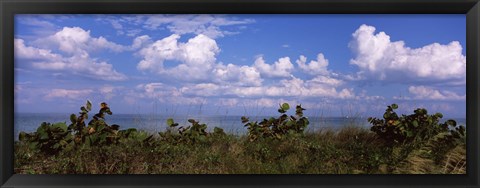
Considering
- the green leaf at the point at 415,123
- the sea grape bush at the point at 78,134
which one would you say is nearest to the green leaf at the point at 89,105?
the sea grape bush at the point at 78,134

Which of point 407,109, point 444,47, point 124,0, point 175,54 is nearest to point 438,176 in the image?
point 407,109

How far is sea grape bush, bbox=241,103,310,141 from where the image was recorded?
2.71m

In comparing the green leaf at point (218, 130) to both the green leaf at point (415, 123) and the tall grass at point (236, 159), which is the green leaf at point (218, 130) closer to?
the tall grass at point (236, 159)

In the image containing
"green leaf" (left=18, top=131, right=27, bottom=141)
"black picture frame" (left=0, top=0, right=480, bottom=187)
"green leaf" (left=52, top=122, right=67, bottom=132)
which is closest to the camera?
"black picture frame" (left=0, top=0, right=480, bottom=187)

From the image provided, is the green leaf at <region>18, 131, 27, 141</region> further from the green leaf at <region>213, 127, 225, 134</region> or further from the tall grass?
the green leaf at <region>213, 127, 225, 134</region>

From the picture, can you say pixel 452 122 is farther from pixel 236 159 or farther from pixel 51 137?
pixel 51 137

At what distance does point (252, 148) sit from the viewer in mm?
2699

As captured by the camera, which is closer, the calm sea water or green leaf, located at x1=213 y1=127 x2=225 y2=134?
the calm sea water

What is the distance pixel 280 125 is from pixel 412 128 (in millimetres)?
806

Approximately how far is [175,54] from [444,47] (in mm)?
1506

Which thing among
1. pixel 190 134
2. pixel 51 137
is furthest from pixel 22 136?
pixel 190 134

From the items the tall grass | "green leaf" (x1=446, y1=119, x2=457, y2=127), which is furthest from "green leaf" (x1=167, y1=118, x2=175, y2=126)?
"green leaf" (x1=446, y1=119, x2=457, y2=127)

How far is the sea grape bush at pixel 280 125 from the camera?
2713 mm

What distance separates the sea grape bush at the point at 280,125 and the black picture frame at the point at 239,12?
1.34ft
